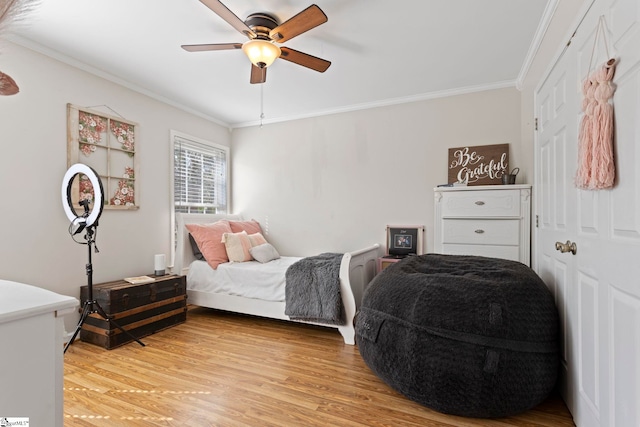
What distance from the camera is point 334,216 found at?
4145mm

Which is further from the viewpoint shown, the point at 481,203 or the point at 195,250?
the point at 195,250

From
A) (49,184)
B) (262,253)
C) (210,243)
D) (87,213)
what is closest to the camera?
(87,213)

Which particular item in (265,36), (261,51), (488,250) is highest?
(265,36)

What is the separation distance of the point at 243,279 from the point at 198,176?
1.75 meters

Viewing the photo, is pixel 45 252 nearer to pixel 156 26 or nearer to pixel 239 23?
pixel 156 26

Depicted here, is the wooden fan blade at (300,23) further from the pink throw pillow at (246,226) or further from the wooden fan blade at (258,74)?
the pink throw pillow at (246,226)

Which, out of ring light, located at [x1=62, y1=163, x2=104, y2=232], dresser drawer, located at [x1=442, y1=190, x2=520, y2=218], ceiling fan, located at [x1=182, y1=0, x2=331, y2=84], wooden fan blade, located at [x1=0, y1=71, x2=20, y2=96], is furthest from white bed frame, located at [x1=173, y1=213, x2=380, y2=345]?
wooden fan blade, located at [x1=0, y1=71, x2=20, y2=96]

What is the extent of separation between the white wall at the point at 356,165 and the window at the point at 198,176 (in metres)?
0.22

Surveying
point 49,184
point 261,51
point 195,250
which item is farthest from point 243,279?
point 261,51

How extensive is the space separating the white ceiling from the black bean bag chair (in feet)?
5.95

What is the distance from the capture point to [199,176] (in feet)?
14.0

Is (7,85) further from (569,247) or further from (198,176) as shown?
(198,176)

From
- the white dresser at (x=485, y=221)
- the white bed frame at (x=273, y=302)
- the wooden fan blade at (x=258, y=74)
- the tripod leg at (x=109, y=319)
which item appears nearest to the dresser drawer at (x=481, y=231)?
the white dresser at (x=485, y=221)

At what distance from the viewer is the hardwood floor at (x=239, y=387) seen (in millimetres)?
1695
